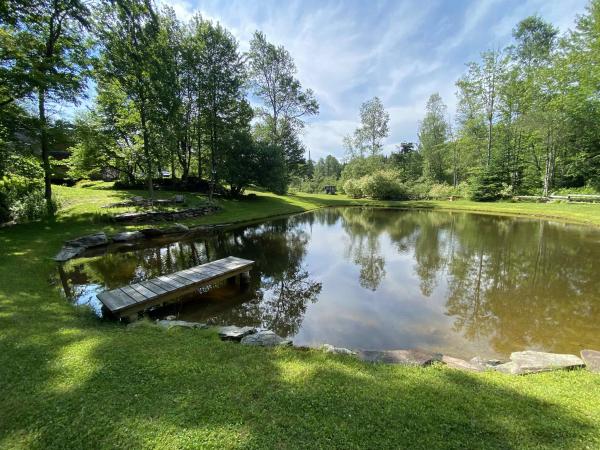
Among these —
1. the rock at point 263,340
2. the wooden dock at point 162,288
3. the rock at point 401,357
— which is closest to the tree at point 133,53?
the wooden dock at point 162,288

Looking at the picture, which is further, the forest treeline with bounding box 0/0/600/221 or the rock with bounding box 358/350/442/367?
the forest treeline with bounding box 0/0/600/221

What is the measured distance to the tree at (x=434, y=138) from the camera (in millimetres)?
37844

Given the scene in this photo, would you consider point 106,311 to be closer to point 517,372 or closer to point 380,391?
point 380,391

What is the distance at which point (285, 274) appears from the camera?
780 cm

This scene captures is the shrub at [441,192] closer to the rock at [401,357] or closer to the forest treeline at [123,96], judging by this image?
the forest treeline at [123,96]

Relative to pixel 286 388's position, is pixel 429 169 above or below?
above

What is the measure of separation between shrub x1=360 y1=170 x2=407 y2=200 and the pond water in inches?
741

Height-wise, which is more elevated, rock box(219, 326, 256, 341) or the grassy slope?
the grassy slope

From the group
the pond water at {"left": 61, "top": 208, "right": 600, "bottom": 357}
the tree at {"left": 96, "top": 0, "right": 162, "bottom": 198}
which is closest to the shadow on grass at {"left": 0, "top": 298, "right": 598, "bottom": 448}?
the pond water at {"left": 61, "top": 208, "right": 600, "bottom": 357}

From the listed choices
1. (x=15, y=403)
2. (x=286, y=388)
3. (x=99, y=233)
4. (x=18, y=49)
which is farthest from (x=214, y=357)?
(x=18, y=49)

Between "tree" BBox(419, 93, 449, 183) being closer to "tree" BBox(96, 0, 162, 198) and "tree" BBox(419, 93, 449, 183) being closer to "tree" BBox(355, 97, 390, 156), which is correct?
"tree" BBox(355, 97, 390, 156)

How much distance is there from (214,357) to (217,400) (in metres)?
0.80

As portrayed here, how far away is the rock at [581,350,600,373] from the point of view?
3168 millimetres

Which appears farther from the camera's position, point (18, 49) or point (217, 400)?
point (18, 49)
